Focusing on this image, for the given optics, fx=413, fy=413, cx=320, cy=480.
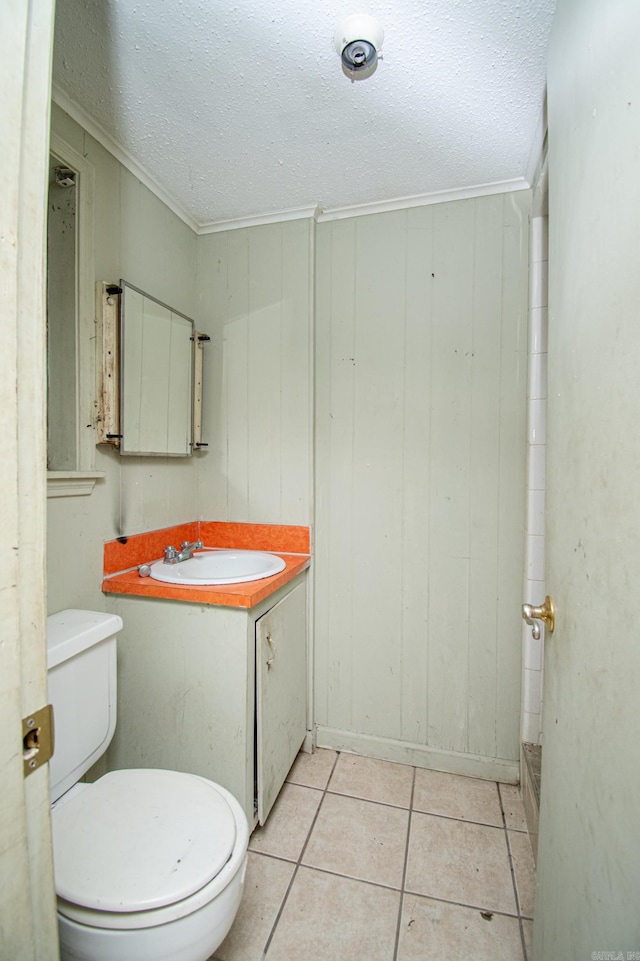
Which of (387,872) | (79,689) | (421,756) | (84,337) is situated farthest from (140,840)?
(84,337)

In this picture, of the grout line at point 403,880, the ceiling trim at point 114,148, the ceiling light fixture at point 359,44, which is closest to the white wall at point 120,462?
the ceiling trim at point 114,148

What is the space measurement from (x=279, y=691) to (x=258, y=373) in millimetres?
1339

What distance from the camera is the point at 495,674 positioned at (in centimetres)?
168

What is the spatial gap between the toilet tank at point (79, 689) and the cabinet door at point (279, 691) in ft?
1.48

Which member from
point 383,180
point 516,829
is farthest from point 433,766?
point 383,180

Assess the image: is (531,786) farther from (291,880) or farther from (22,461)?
(22,461)

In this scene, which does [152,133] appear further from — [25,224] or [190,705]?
[190,705]

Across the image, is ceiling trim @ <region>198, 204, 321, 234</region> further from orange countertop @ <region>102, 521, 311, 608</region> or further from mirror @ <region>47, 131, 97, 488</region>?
orange countertop @ <region>102, 521, 311, 608</region>

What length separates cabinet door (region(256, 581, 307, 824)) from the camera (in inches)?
55.3

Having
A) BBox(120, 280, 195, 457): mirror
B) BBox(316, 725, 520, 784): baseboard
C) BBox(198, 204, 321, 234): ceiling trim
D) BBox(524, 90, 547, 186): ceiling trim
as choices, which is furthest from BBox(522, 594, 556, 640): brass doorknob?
BBox(198, 204, 321, 234): ceiling trim

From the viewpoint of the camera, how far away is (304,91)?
4.08 feet

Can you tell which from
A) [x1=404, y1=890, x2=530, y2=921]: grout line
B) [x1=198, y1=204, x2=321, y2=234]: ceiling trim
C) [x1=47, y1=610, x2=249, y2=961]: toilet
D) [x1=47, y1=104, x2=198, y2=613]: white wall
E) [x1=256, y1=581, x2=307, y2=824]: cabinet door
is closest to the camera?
[x1=47, y1=610, x2=249, y2=961]: toilet

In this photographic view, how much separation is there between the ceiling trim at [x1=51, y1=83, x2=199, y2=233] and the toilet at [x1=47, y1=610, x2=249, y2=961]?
153 centimetres

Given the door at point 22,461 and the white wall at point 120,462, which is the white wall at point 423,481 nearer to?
the white wall at point 120,462
